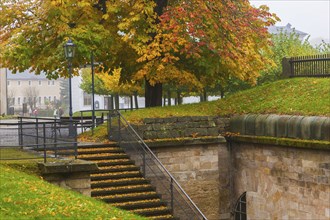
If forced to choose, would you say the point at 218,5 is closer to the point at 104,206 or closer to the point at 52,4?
the point at 52,4

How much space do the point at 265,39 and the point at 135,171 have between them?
10.3 m

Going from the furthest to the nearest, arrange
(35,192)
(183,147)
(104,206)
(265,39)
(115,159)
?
(265,39) → (183,147) → (115,159) → (104,206) → (35,192)

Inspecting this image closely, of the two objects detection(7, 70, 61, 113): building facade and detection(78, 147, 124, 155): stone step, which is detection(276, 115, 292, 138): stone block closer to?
detection(78, 147, 124, 155): stone step

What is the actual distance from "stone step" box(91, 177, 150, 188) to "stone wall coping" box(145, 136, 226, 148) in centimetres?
193

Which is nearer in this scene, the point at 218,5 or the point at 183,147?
the point at 183,147

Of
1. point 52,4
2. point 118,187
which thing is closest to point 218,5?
point 52,4

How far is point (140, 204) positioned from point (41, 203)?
4806 millimetres

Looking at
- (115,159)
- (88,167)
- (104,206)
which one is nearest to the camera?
(104,206)

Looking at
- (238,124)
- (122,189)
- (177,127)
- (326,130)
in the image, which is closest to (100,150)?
(122,189)

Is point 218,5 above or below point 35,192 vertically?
above

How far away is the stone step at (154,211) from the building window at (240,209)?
552 centimetres

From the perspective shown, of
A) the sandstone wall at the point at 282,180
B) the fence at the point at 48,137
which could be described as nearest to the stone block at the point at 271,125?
the sandstone wall at the point at 282,180

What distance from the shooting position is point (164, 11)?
25672 millimetres

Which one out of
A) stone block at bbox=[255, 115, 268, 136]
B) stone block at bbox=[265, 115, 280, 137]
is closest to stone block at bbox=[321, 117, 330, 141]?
stone block at bbox=[265, 115, 280, 137]
